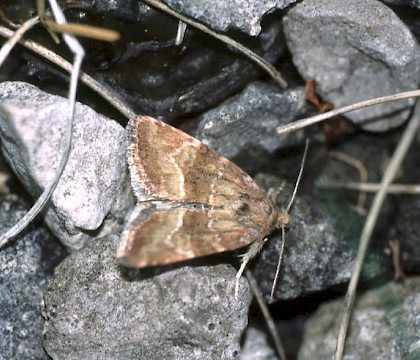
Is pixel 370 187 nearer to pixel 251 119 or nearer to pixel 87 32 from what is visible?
pixel 251 119

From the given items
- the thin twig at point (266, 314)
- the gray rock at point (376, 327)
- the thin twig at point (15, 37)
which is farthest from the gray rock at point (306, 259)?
the thin twig at point (15, 37)

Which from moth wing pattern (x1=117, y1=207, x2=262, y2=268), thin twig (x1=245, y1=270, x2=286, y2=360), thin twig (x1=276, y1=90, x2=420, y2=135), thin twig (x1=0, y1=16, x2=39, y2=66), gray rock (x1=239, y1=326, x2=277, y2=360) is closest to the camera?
moth wing pattern (x1=117, y1=207, x2=262, y2=268)

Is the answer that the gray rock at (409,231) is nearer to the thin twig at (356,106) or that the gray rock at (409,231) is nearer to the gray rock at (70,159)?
the thin twig at (356,106)

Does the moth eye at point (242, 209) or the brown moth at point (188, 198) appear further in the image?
the moth eye at point (242, 209)

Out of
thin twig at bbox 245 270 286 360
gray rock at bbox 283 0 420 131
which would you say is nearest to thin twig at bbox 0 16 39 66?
gray rock at bbox 283 0 420 131

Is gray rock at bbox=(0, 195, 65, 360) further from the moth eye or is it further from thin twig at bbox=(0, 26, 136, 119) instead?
the moth eye

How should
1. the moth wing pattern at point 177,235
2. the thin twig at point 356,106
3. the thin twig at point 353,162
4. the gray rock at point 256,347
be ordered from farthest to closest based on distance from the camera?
the thin twig at point 353,162, the gray rock at point 256,347, the thin twig at point 356,106, the moth wing pattern at point 177,235
